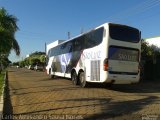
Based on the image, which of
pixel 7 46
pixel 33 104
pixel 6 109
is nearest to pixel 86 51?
pixel 7 46

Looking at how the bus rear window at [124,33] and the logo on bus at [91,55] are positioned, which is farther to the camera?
the logo on bus at [91,55]

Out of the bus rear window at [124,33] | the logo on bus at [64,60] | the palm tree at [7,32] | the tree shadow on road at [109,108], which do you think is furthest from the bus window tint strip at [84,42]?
the tree shadow on road at [109,108]

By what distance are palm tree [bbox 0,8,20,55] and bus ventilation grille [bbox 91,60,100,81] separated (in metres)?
7.04

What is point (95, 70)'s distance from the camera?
1733cm

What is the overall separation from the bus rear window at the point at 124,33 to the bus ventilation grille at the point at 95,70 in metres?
1.80

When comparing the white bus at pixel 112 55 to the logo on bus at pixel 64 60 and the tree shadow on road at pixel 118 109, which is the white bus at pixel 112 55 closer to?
the logo on bus at pixel 64 60

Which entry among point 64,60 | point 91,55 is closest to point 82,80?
point 91,55

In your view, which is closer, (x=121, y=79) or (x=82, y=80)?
(x=121, y=79)

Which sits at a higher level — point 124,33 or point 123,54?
point 124,33

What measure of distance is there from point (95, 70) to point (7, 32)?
7.96 m

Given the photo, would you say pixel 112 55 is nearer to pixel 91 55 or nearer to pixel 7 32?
pixel 91 55

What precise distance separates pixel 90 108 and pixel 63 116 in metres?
1.64

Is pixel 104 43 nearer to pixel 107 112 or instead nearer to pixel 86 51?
pixel 86 51

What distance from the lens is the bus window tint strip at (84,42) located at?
17.1 m
